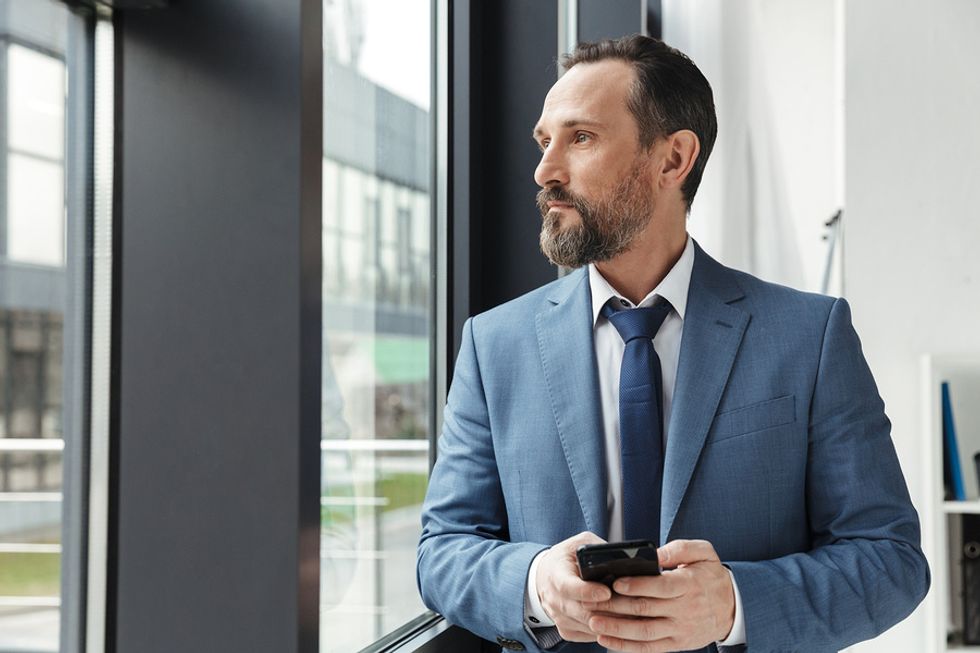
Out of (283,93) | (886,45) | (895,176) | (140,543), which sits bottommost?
(140,543)

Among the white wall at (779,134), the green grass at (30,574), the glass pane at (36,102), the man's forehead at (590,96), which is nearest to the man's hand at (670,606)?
the green grass at (30,574)

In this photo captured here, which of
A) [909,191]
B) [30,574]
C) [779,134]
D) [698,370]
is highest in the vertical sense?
[779,134]

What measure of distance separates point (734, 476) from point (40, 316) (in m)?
1.01

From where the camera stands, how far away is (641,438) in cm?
156

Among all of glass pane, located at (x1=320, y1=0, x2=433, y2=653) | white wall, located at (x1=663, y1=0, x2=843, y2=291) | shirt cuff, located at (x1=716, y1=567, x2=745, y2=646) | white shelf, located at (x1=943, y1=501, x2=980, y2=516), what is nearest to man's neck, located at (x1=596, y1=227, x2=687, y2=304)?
glass pane, located at (x1=320, y1=0, x2=433, y2=653)

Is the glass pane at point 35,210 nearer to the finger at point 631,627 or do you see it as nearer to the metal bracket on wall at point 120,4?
the metal bracket on wall at point 120,4

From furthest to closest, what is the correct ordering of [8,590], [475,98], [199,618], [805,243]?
[805,243] → [475,98] → [199,618] → [8,590]

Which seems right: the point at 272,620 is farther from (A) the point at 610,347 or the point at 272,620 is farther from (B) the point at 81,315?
(A) the point at 610,347

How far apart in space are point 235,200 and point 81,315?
227mm

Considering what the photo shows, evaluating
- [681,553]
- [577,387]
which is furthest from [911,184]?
[681,553]

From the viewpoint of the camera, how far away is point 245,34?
3.75ft

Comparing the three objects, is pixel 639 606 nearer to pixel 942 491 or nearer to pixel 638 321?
pixel 638 321

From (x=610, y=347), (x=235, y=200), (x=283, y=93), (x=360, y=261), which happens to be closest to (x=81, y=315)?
(x=235, y=200)

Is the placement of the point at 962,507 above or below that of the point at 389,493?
below
